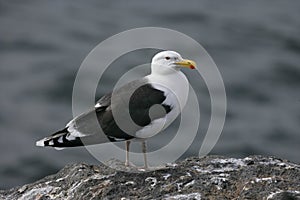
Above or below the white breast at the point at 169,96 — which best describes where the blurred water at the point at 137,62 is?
above

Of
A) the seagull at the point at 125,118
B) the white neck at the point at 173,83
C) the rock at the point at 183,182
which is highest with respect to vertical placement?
the white neck at the point at 173,83

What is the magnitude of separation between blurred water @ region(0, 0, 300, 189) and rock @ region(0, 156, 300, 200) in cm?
883

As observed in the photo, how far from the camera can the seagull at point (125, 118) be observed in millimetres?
8219

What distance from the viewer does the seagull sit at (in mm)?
8219

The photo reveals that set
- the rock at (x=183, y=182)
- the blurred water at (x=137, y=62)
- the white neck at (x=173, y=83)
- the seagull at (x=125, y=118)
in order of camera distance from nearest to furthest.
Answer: the rock at (x=183, y=182)
the seagull at (x=125, y=118)
the white neck at (x=173, y=83)
the blurred water at (x=137, y=62)

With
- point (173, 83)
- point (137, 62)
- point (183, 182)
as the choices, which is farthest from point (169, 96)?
point (137, 62)

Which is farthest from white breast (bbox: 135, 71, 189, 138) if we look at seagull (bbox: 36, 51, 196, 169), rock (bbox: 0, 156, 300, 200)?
rock (bbox: 0, 156, 300, 200)

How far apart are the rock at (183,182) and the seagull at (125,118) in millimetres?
326

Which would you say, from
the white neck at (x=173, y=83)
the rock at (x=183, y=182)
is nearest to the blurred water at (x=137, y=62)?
the white neck at (x=173, y=83)

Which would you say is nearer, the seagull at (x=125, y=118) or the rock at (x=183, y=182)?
the rock at (x=183, y=182)

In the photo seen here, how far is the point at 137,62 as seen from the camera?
66.6 ft

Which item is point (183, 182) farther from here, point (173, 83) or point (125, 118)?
point (173, 83)

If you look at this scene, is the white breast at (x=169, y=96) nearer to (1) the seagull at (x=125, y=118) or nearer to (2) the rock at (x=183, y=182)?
(1) the seagull at (x=125, y=118)

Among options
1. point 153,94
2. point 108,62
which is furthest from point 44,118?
point 153,94
